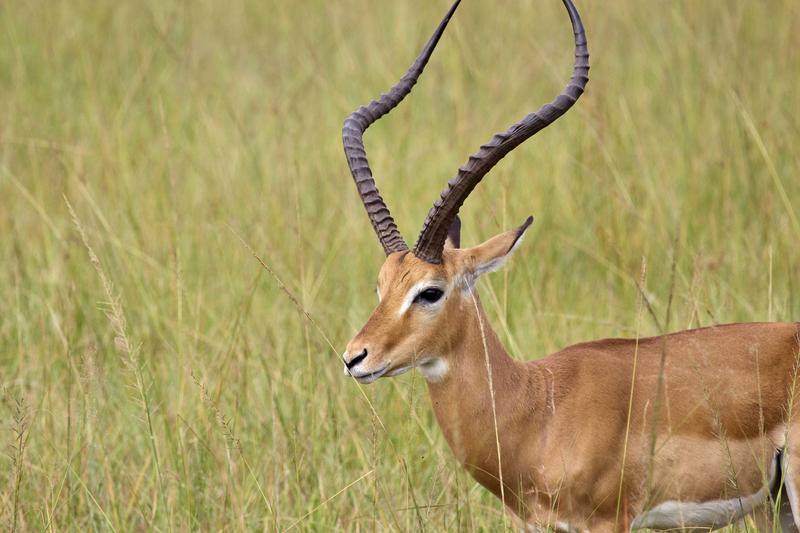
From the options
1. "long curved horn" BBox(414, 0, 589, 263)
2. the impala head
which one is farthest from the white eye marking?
"long curved horn" BBox(414, 0, 589, 263)

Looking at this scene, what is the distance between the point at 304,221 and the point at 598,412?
3.81 m

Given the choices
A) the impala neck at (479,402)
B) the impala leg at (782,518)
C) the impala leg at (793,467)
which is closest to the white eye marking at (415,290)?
the impala neck at (479,402)

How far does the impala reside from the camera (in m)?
4.49

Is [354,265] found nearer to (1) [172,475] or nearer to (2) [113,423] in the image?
(2) [113,423]

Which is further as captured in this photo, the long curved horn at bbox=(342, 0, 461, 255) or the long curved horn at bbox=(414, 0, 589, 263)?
the long curved horn at bbox=(342, 0, 461, 255)

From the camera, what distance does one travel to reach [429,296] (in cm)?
451

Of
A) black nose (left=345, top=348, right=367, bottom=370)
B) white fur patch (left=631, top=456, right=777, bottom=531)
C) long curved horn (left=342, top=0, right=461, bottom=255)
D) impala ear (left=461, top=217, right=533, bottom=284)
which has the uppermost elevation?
long curved horn (left=342, top=0, right=461, bottom=255)

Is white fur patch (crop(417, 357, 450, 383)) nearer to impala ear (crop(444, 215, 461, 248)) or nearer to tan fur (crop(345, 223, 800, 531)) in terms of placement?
tan fur (crop(345, 223, 800, 531))

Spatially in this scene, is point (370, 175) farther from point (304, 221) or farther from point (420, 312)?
point (304, 221)

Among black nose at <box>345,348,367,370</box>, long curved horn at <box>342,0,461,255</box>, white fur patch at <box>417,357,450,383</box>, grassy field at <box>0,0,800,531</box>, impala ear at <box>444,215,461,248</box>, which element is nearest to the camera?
black nose at <box>345,348,367,370</box>

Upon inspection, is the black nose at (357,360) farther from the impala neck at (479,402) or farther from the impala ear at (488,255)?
the impala ear at (488,255)

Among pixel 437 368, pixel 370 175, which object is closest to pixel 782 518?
pixel 437 368

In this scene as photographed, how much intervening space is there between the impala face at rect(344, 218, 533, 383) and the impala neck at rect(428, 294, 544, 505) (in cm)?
4

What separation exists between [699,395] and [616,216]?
9.43 ft
